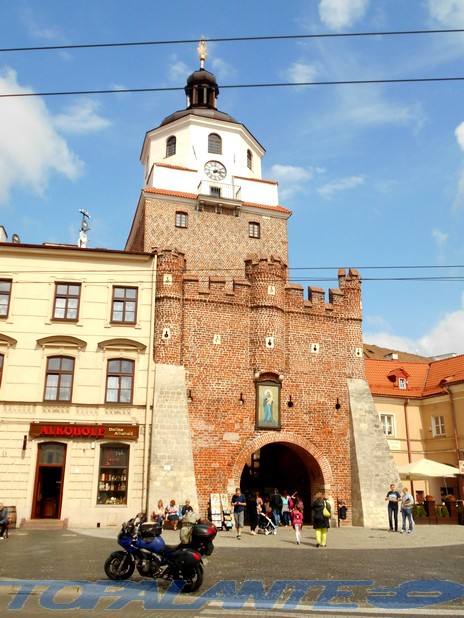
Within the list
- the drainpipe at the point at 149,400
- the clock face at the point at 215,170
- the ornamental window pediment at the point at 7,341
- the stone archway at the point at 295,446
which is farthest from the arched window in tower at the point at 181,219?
the stone archway at the point at 295,446

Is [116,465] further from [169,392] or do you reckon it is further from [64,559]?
[64,559]

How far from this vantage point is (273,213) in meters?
32.5

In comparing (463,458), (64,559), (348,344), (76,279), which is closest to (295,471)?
(348,344)

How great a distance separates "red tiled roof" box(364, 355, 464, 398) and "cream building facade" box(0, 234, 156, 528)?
51.1ft

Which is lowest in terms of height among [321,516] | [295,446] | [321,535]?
[321,535]

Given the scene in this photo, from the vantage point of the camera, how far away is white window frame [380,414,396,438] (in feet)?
105

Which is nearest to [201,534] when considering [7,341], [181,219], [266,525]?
[266,525]

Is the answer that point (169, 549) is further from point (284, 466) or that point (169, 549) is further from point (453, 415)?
point (453, 415)

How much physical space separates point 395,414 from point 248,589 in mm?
24401

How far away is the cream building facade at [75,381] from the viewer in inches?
812

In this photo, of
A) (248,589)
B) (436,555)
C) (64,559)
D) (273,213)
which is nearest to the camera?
(248,589)

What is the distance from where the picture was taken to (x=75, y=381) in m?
21.7

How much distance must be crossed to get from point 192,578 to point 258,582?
1.33 metres

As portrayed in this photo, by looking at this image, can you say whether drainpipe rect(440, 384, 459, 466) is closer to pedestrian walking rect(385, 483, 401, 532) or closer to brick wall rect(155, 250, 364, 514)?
brick wall rect(155, 250, 364, 514)
